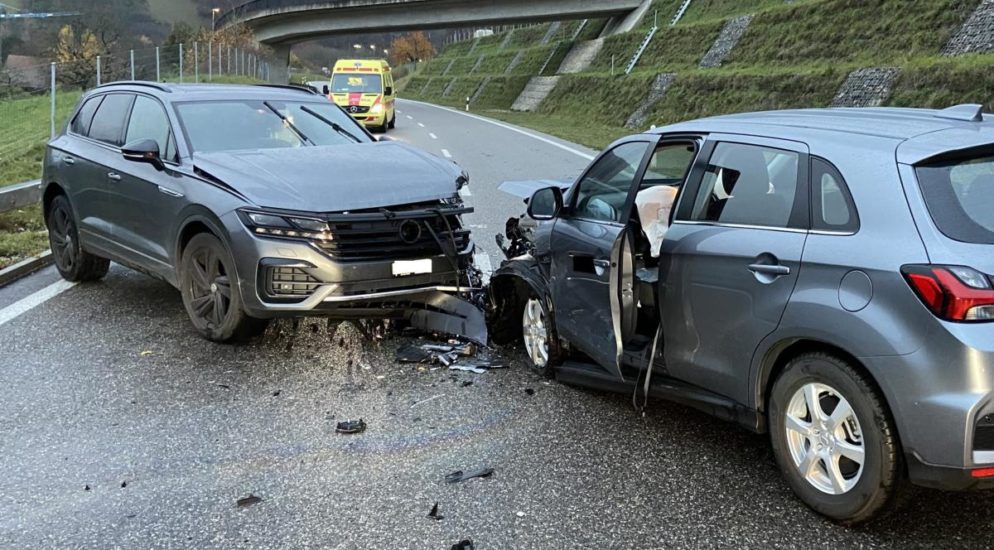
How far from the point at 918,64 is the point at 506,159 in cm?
1049

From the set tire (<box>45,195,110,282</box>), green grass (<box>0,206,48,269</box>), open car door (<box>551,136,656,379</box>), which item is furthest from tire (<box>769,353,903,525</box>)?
green grass (<box>0,206,48,269</box>)

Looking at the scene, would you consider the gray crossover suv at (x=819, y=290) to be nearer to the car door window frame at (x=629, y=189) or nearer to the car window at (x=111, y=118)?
the car door window frame at (x=629, y=189)

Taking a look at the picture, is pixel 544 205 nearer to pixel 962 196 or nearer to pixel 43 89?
pixel 962 196

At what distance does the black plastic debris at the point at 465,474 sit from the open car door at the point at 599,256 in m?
0.87

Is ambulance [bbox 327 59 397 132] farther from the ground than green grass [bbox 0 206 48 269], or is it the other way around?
ambulance [bbox 327 59 397 132]

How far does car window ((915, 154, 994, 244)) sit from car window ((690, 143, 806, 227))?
56 centimetres

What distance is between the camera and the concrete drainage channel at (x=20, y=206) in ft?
26.4

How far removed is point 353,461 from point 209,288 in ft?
7.67

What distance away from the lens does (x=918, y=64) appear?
20.5m

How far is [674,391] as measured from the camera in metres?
4.20

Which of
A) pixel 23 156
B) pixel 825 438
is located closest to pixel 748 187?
pixel 825 438

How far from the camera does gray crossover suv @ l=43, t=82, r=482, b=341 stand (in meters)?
5.47

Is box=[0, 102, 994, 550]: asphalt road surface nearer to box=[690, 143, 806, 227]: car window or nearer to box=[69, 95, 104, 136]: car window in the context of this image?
box=[690, 143, 806, 227]: car window

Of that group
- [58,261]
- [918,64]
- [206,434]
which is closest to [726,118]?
[206,434]
